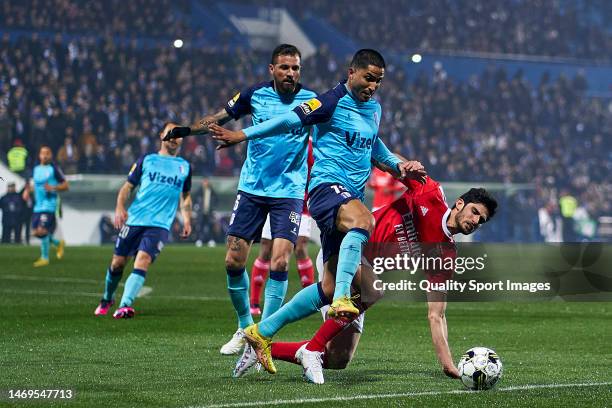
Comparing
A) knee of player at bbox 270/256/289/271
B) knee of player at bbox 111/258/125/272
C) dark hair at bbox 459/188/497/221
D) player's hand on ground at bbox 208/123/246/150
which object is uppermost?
player's hand on ground at bbox 208/123/246/150

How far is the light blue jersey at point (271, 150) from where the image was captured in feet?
30.5

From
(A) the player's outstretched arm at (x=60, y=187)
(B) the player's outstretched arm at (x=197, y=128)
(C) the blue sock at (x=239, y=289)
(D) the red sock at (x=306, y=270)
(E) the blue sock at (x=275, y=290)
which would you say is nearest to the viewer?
(B) the player's outstretched arm at (x=197, y=128)

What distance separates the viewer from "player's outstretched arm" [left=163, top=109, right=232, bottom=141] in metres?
7.61

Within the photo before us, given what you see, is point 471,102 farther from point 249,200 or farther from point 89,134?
point 249,200

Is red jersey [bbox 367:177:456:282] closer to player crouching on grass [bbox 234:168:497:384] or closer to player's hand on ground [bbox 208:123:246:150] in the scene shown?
player crouching on grass [bbox 234:168:497:384]

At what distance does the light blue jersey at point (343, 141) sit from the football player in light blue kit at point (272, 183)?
4.66 feet

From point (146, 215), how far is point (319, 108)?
5916 mm

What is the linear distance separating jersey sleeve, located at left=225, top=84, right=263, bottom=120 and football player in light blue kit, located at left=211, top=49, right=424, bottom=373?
1.59 m

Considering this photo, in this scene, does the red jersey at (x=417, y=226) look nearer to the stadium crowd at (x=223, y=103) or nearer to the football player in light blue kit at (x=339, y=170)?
the football player in light blue kit at (x=339, y=170)

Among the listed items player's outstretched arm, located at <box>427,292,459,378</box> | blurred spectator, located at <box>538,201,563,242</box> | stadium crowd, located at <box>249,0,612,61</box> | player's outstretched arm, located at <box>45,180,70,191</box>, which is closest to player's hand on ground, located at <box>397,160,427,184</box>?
player's outstretched arm, located at <box>427,292,459,378</box>

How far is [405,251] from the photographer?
7.87 meters

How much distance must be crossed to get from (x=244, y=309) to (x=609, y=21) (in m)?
49.9

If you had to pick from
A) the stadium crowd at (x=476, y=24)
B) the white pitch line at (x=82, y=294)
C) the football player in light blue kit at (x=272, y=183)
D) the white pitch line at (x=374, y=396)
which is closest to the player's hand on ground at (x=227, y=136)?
the white pitch line at (x=374, y=396)

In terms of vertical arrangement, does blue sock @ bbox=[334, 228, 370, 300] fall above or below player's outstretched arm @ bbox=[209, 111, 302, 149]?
below
